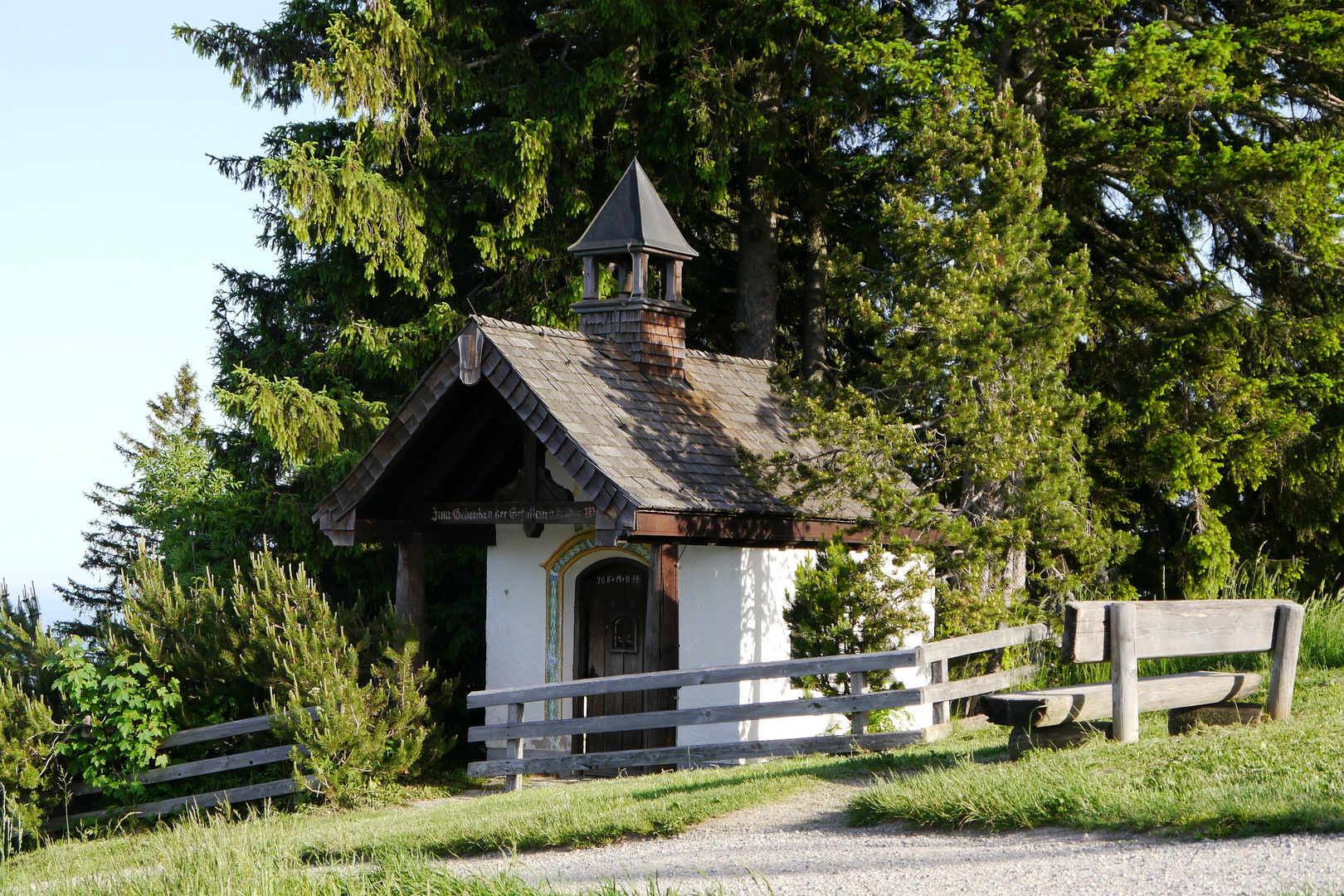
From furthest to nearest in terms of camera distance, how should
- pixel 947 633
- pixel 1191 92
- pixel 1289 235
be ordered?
pixel 1289 235 → pixel 1191 92 → pixel 947 633

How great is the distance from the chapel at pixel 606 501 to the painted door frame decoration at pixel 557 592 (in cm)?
2

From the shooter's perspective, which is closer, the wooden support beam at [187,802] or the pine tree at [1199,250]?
the wooden support beam at [187,802]

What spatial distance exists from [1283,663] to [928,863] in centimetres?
400

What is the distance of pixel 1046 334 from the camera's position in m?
13.6

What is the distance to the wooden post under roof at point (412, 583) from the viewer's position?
48.7 ft

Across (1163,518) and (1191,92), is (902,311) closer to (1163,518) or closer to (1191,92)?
(1191,92)

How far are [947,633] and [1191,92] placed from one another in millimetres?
8736

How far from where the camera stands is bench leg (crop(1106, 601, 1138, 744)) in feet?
26.7

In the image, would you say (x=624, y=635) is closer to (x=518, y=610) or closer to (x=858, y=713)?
(x=518, y=610)

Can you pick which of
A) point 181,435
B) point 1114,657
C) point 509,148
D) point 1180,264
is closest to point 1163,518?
point 1180,264

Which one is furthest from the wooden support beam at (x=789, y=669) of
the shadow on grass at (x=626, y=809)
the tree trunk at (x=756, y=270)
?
the tree trunk at (x=756, y=270)

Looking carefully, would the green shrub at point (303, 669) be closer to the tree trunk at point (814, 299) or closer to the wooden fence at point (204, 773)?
the wooden fence at point (204, 773)

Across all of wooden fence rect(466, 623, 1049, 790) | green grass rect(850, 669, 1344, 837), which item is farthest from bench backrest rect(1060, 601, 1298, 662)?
wooden fence rect(466, 623, 1049, 790)

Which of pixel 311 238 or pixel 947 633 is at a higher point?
pixel 311 238
